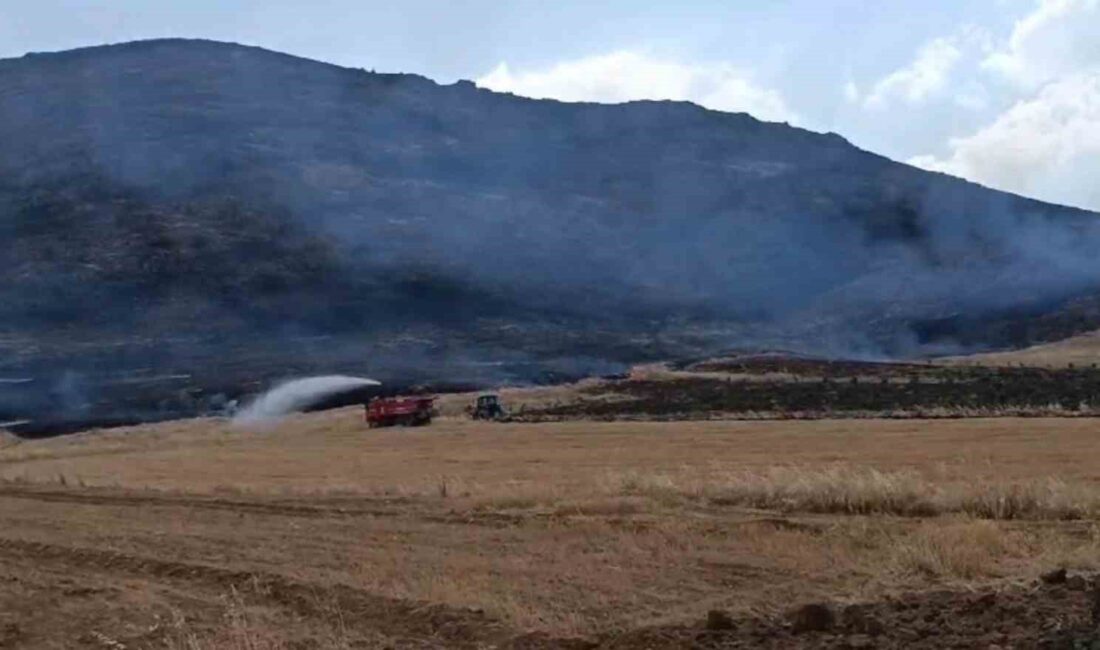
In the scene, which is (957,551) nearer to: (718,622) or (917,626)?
(917,626)

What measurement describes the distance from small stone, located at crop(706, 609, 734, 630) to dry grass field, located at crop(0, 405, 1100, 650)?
13 centimetres

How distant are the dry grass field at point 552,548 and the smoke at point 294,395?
30.9 meters

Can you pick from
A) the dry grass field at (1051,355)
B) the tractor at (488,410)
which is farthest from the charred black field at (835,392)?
the dry grass field at (1051,355)

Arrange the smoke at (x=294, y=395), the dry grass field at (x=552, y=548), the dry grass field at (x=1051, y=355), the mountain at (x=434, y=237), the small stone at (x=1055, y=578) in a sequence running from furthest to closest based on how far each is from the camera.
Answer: the mountain at (x=434, y=237), the dry grass field at (x=1051, y=355), the smoke at (x=294, y=395), the small stone at (x=1055, y=578), the dry grass field at (x=552, y=548)

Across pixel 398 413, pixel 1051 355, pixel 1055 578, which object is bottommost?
pixel 1055 578

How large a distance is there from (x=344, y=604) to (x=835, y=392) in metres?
47.5

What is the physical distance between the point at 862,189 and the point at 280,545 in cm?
12562

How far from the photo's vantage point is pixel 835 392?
58.1 m

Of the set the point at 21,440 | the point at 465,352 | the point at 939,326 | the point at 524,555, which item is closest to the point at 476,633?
the point at 524,555

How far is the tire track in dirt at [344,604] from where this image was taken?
10.8 meters

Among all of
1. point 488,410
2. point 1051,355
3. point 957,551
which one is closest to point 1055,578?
point 957,551

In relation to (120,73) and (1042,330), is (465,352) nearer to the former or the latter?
(1042,330)

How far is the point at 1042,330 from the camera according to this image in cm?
9025

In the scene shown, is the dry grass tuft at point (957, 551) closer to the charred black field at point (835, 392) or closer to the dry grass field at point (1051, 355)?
the charred black field at point (835, 392)
